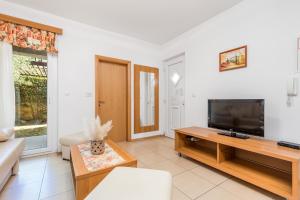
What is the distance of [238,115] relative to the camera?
6.78ft

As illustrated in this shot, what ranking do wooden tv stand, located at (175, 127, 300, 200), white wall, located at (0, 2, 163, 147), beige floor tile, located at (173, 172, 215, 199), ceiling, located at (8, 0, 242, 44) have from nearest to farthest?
wooden tv stand, located at (175, 127, 300, 200)
beige floor tile, located at (173, 172, 215, 199)
ceiling, located at (8, 0, 242, 44)
white wall, located at (0, 2, 163, 147)

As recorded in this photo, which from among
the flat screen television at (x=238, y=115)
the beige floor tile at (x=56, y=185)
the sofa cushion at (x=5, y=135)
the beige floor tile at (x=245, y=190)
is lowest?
the beige floor tile at (x=245, y=190)

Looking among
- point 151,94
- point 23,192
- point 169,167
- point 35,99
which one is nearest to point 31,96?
point 35,99

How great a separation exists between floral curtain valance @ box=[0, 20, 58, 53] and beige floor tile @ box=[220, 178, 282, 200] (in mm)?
3382

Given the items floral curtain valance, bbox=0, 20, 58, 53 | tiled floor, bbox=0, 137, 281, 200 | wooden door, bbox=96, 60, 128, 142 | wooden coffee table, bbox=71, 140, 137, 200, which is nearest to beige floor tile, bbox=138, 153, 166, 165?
tiled floor, bbox=0, 137, 281, 200

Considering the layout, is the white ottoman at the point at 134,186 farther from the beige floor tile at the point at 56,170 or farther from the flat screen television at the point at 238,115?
the flat screen television at the point at 238,115

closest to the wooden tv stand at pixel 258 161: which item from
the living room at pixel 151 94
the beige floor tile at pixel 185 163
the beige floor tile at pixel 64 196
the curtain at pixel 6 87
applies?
the living room at pixel 151 94

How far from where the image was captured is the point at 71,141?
229cm

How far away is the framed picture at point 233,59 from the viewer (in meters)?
2.25

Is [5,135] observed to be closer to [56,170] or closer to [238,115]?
[56,170]

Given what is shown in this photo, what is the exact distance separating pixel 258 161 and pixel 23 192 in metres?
2.93

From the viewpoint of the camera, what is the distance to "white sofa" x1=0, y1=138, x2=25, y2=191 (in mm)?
1373

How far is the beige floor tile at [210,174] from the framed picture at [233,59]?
163cm

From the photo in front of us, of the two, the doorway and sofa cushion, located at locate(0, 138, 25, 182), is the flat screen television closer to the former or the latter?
sofa cushion, located at locate(0, 138, 25, 182)
